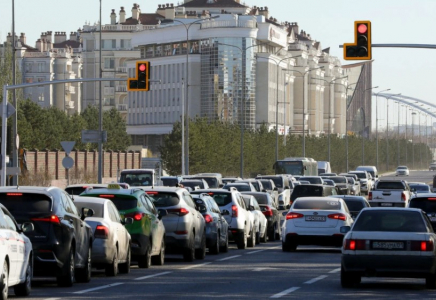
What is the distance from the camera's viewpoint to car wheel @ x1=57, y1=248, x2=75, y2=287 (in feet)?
63.6

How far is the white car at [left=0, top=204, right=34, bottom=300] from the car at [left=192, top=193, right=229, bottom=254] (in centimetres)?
1217

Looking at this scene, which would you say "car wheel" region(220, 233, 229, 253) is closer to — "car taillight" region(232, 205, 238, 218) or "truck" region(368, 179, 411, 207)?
"car taillight" region(232, 205, 238, 218)

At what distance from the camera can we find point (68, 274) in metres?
19.6

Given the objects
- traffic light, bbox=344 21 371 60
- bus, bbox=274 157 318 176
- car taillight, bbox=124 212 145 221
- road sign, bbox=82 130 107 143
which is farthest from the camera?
bus, bbox=274 157 318 176

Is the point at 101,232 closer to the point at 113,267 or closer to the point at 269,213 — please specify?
the point at 113,267

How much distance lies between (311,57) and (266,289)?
17637 cm

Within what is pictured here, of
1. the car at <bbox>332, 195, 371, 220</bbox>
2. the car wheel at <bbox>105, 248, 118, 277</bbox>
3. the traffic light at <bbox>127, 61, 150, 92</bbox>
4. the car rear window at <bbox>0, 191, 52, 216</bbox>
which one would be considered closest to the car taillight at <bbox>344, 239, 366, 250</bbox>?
the car wheel at <bbox>105, 248, 118, 277</bbox>

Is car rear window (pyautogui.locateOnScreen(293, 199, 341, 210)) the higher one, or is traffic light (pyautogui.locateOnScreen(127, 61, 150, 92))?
traffic light (pyautogui.locateOnScreen(127, 61, 150, 92))

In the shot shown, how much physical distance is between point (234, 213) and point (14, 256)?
17.9 metres

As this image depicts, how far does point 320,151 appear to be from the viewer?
145 metres

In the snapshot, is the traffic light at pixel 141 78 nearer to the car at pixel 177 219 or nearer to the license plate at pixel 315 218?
the license plate at pixel 315 218

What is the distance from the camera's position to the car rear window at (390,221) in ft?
67.2

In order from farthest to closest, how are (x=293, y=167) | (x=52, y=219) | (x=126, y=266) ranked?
(x=293, y=167) < (x=126, y=266) < (x=52, y=219)

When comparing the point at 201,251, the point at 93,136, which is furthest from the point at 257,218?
the point at 93,136
